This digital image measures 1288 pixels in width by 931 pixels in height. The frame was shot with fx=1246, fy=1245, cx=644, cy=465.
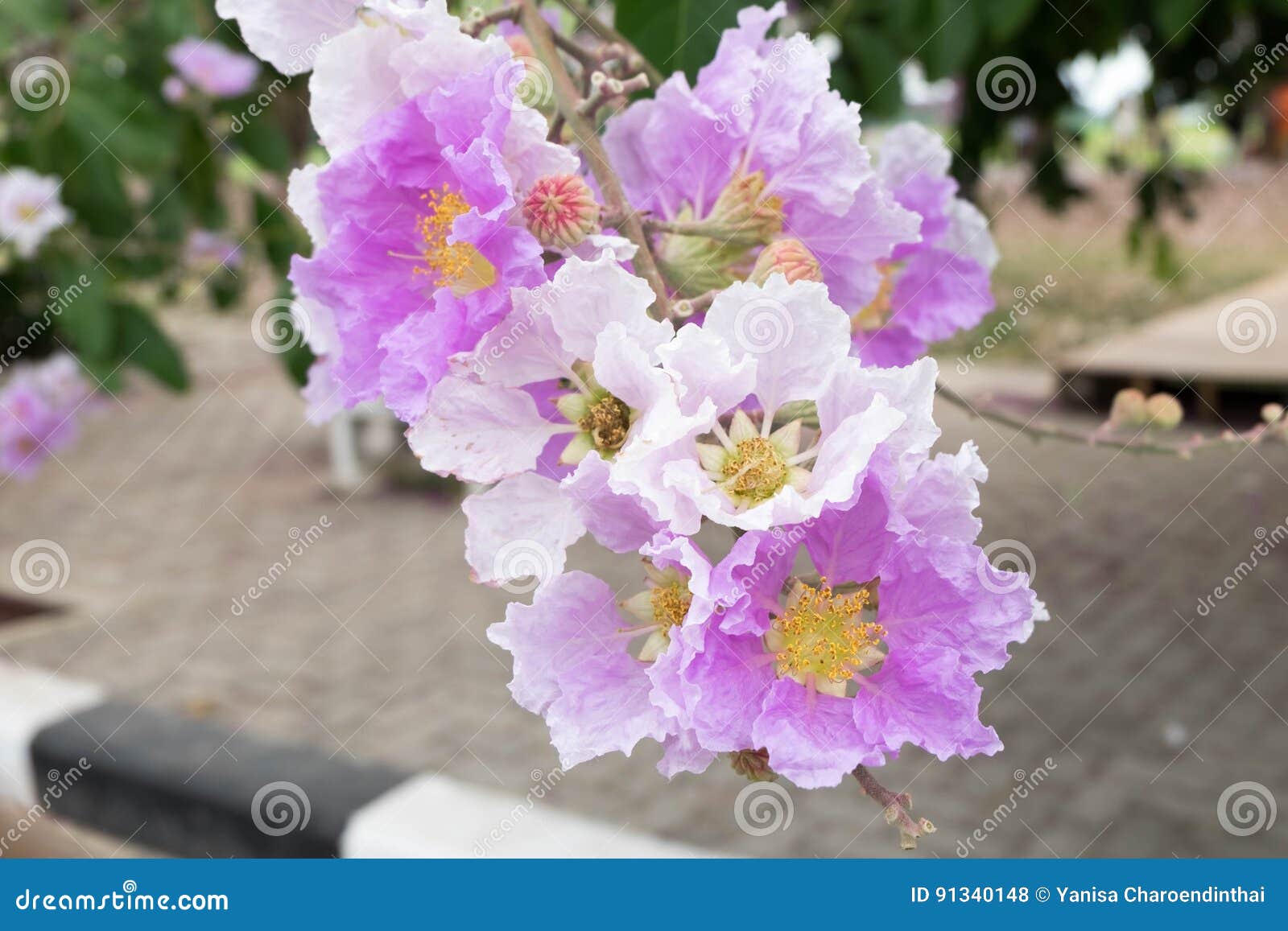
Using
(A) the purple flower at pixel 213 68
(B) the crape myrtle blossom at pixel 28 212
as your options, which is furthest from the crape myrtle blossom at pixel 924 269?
(B) the crape myrtle blossom at pixel 28 212

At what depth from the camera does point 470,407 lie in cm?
69

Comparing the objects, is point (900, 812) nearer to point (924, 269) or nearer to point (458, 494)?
point (924, 269)

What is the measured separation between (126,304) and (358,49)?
77.2 inches

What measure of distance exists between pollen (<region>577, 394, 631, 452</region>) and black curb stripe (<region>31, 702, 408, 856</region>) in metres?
1.75

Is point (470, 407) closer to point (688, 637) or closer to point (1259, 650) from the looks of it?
point (688, 637)

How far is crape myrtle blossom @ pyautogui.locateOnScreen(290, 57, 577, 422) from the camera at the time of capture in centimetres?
67

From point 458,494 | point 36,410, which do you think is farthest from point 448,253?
point 458,494

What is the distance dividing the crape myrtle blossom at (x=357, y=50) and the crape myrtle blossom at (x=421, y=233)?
2 centimetres

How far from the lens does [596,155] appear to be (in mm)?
730

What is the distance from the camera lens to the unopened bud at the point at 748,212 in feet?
2.59

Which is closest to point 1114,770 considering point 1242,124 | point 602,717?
point 1242,124

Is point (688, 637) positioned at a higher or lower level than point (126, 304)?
higher

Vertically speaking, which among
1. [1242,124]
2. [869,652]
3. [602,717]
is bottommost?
[602,717]

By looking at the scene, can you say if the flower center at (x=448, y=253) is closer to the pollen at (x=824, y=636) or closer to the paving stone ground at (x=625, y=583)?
the pollen at (x=824, y=636)
